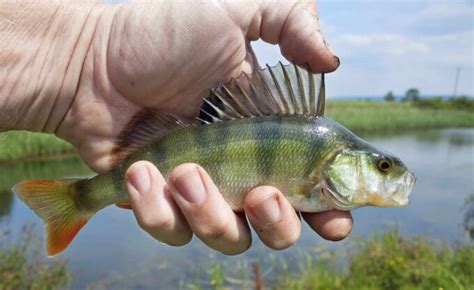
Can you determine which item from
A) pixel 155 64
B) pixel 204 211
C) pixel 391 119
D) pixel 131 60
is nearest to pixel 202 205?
pixel 204 211

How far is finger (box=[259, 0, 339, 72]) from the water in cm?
680

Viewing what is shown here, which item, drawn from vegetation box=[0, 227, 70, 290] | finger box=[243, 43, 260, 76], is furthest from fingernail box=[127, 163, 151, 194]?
vegetation box=[0, 227, 70, 290]

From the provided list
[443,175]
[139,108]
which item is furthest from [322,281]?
[443,175]

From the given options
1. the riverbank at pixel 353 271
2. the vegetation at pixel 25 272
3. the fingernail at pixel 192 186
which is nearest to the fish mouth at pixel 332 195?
the fingernail at pixel 192 186

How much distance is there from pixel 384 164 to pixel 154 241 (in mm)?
9347

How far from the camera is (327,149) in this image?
2369 mm

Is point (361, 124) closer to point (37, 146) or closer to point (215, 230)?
point (37, 146)

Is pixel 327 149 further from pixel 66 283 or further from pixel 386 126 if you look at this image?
pixel 386 126

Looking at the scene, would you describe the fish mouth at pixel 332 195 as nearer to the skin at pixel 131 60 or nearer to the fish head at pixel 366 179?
the fish head at pixel 366 179

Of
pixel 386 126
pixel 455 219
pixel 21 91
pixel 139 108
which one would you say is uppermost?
pixel 21 91

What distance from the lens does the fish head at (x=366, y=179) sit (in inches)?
91.8

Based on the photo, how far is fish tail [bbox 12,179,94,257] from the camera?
2.63 meters

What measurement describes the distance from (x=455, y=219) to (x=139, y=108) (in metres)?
11.2

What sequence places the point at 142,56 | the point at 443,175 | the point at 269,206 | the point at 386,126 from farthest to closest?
the point at 386,126, the point at 443,175, the point at 142,56, the point at 269,206
